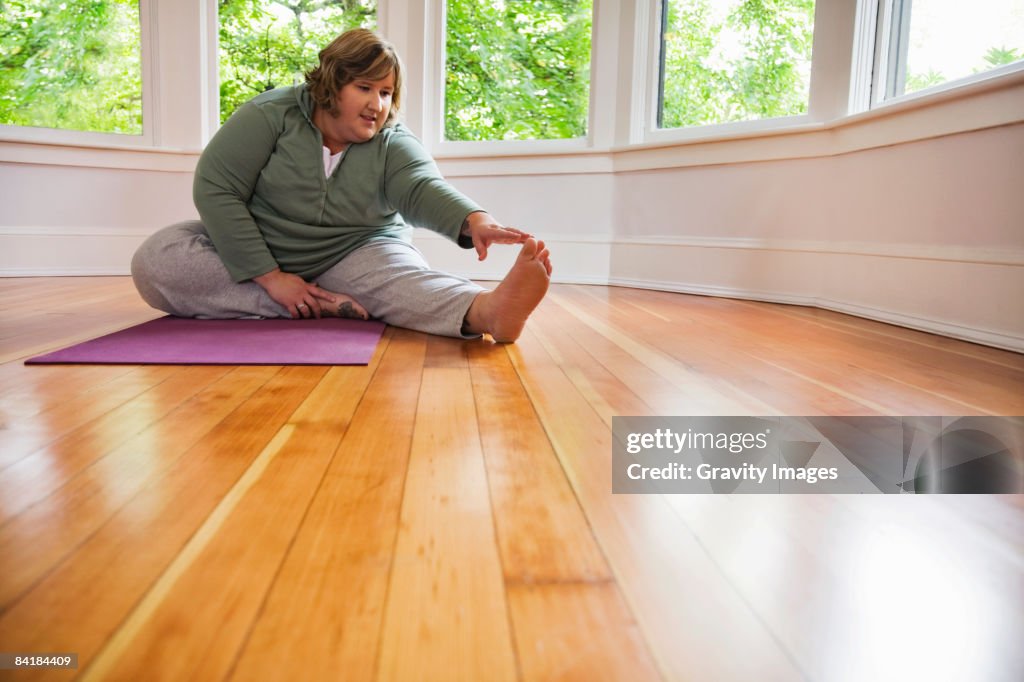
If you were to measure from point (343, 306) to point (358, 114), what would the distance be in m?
0.46

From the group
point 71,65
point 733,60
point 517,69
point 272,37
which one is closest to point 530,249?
point 733,60

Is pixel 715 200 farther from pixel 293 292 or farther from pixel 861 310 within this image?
pixel 293 292

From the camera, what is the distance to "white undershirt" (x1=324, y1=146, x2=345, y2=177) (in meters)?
1.98

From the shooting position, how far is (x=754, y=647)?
518 millimetres

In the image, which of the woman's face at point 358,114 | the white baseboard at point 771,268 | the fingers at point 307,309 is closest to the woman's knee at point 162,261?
the fingers at point 307,309

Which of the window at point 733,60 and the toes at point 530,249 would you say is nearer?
the toes at point 530,249

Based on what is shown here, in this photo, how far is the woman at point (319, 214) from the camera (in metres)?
1.90

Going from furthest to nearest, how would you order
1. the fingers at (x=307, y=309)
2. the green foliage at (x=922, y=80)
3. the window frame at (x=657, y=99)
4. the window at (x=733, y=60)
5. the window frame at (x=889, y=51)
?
the window frame at (x=657, y=99) → the window at (x=733, y=60) → the window frame at (x=889, y=51) → the green foliage at (x=922, y=80) → the fingers at (x=307, y=309)

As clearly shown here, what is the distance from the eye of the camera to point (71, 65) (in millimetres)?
3643

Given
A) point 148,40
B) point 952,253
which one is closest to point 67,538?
point 952,253

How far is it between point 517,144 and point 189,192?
5.05ft

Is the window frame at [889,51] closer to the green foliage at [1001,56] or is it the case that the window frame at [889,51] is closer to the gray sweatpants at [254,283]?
the green foliage at [1001,56]

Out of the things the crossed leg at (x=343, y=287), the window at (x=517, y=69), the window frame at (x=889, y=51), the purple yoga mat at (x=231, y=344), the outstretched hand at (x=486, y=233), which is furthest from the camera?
the window at (x=517, y=69)

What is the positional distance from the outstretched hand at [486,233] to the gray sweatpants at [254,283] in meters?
0.18
